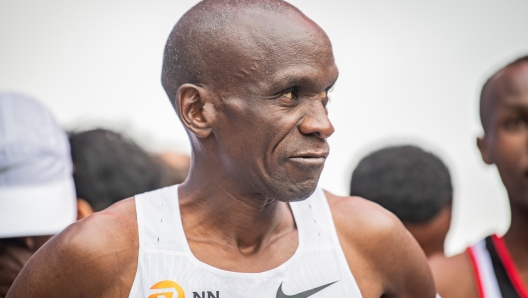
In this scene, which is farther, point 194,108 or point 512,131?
point 512,131

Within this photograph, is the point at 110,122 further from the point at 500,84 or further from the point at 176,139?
the point at 500,84

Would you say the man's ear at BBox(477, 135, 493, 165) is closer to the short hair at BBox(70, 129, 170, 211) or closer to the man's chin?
the man's chin

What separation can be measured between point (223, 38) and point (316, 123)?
420mm

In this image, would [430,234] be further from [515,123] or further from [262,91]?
[262,91]

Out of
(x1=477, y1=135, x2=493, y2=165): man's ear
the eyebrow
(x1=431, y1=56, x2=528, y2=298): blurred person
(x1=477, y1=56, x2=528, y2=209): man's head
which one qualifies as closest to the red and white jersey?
(x1=431, y1=56, x2=528, y2=298): blurred person

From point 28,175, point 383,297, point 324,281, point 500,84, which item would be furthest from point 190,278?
point 500,84

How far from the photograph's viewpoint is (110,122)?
5.13 meters

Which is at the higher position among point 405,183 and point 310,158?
point 310,158

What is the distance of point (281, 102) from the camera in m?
2.20

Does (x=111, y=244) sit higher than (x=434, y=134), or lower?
higher

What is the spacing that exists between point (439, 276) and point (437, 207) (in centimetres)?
64

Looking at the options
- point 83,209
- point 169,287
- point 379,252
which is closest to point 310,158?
point 379,252

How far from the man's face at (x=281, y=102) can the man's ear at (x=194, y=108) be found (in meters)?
0.09

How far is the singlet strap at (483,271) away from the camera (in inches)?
121
